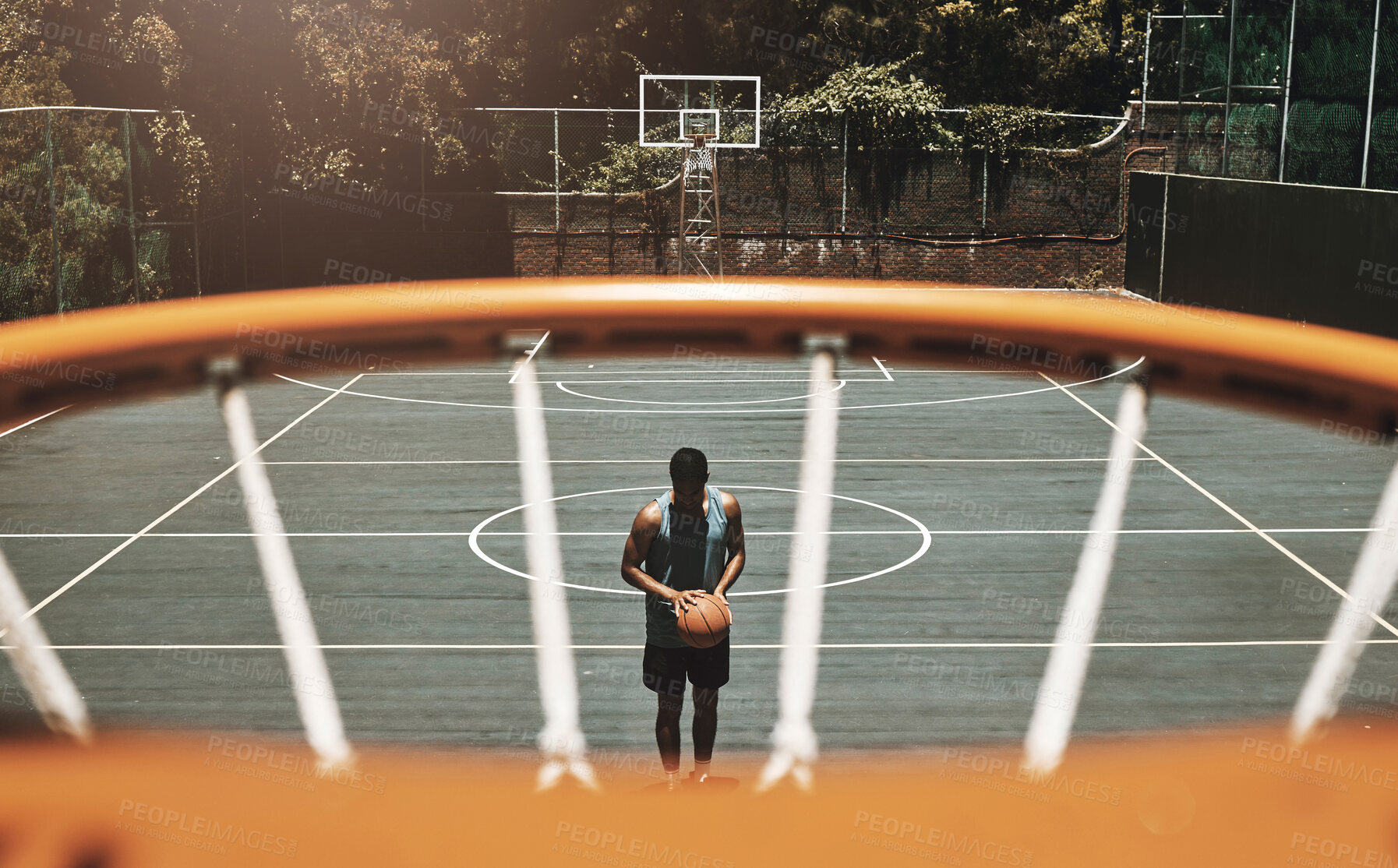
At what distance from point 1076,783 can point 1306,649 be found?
969 cm

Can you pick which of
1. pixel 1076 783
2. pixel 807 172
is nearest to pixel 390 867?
pixel 1076 783

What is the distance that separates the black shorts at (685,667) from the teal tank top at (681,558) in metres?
0.05

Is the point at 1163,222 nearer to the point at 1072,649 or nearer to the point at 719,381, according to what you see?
the point at 719,381

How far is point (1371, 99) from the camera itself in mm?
20250

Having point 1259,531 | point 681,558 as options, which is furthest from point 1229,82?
point 681,558

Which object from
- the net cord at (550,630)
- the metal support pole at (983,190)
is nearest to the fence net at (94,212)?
the net cord at (550,630)

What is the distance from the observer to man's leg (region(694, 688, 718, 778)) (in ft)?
22.3

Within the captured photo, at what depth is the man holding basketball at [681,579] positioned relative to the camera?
6.82 meters

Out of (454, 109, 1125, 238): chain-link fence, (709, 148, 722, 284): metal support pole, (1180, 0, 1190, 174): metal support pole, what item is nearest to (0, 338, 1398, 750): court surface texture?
(709, 148, 722, 284): metal support pole

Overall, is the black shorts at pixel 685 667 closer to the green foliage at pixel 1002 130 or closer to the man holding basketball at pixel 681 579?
the man holding basketball at pixel 681 579

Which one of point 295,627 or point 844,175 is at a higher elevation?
point 844,175

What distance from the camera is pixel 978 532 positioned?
41.5ft

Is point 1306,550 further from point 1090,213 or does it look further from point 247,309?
point 1090,213

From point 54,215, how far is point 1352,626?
15.6 meters
